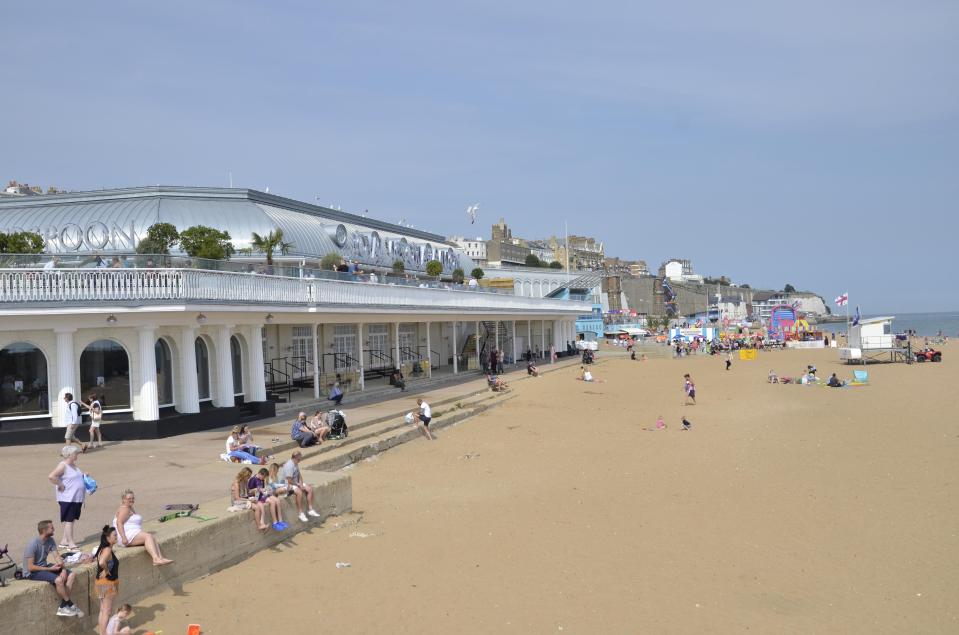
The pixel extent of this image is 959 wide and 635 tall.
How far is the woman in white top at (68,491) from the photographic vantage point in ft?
28.3

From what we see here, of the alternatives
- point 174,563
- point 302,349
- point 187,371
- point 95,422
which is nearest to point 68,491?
point 174,563

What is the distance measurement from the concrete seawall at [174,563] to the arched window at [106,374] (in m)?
7.22

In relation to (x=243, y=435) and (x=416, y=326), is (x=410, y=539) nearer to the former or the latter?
(x=243, y=435)

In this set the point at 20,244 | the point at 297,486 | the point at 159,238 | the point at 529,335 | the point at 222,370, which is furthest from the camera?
the point at 529,335

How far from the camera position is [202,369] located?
19.0m

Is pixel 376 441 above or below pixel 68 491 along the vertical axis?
below

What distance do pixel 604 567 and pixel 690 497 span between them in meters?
4.17

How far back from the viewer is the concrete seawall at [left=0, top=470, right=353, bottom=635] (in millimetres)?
7043

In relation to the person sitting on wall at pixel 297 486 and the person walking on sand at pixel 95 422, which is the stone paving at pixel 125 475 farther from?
the person sitting on wall at pixel 297 486

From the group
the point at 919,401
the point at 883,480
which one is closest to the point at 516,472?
the point at 883,480

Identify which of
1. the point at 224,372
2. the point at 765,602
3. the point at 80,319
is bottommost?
the point at 765,602

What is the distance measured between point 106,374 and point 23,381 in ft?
5.25

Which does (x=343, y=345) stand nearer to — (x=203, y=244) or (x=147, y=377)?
(x=203, y=244)

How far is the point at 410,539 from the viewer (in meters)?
11.1
